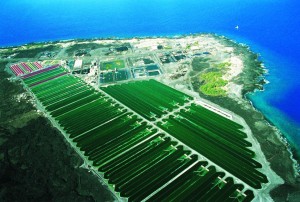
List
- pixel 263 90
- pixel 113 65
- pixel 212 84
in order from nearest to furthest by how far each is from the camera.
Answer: pixel 263 90
pixel 212 84
pixel 113 65

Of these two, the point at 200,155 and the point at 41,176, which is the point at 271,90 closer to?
the point at 200,155

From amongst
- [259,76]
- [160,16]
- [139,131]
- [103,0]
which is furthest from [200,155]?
[103,0]

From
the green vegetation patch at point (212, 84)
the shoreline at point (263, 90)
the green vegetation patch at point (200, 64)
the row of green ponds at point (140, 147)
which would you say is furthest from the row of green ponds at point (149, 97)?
the shoreline at point (263, 90)

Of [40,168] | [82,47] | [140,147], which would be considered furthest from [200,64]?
[40,168]

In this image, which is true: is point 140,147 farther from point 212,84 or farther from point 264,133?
point 212,84

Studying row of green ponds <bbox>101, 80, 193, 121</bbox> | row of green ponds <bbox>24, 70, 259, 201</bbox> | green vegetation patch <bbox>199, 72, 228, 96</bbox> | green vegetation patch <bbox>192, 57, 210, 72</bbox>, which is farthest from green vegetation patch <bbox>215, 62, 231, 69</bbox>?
row of green ponds <bbox>24, 70, 259, 201</bbox>

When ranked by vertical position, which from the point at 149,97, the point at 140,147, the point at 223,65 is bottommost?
the point at 140,147

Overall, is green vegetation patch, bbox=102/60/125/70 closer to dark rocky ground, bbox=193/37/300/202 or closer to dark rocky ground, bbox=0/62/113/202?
dark rocky ground, bbox=193/37/300/202
